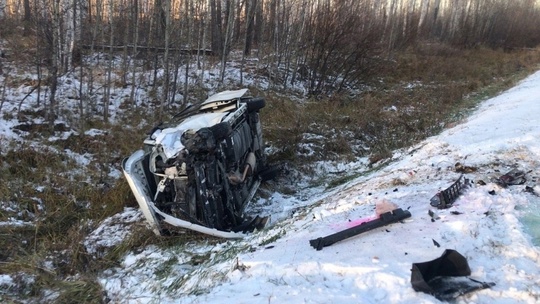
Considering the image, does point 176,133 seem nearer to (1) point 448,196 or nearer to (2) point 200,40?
(1) point 448,196

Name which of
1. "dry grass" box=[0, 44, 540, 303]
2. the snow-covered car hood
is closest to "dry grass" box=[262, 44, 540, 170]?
"dry grass" box=[0, 44, 540, 303]

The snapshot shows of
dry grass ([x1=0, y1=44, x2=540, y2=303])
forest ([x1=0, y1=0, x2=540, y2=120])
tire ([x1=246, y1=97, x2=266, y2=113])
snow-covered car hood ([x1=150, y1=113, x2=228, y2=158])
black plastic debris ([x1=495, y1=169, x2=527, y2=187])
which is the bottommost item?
dry grass ([x1=0, y1=44, x2=540, y2=303])

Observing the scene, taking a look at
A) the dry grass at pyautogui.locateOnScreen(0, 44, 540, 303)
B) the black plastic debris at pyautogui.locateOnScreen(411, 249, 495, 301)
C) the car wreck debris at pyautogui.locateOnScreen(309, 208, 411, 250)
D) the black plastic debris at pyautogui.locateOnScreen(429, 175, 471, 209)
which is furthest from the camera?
the dry grass at pyautogui.locateOnScreen(0, 44, 540, 303)

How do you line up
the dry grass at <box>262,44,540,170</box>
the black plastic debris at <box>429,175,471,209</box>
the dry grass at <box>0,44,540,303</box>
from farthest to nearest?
the dry grass at <box>262,44,540,170</box>, the dry grass at <box>0,44,540,303</box>, the black plastic debris at <box>429,175,471,209</box>

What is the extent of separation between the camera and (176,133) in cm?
463

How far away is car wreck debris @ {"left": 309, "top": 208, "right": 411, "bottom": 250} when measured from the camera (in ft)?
11.7

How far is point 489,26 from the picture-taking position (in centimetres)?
3045

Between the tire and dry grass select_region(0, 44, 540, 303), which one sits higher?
the tire

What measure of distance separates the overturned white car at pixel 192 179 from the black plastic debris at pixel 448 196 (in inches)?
81.4

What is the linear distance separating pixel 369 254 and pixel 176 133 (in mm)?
2544

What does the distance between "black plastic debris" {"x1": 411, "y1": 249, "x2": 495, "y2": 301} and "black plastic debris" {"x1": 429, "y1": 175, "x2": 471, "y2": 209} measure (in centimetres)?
129

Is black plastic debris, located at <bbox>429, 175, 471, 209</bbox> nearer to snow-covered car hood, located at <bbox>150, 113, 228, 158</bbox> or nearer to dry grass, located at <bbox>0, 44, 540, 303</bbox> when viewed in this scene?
dry grass, located at <bbox>0, 44, 540, 303</bbox>

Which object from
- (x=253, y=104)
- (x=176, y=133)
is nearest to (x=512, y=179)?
(x=253, y=104)

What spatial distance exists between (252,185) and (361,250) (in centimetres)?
293
